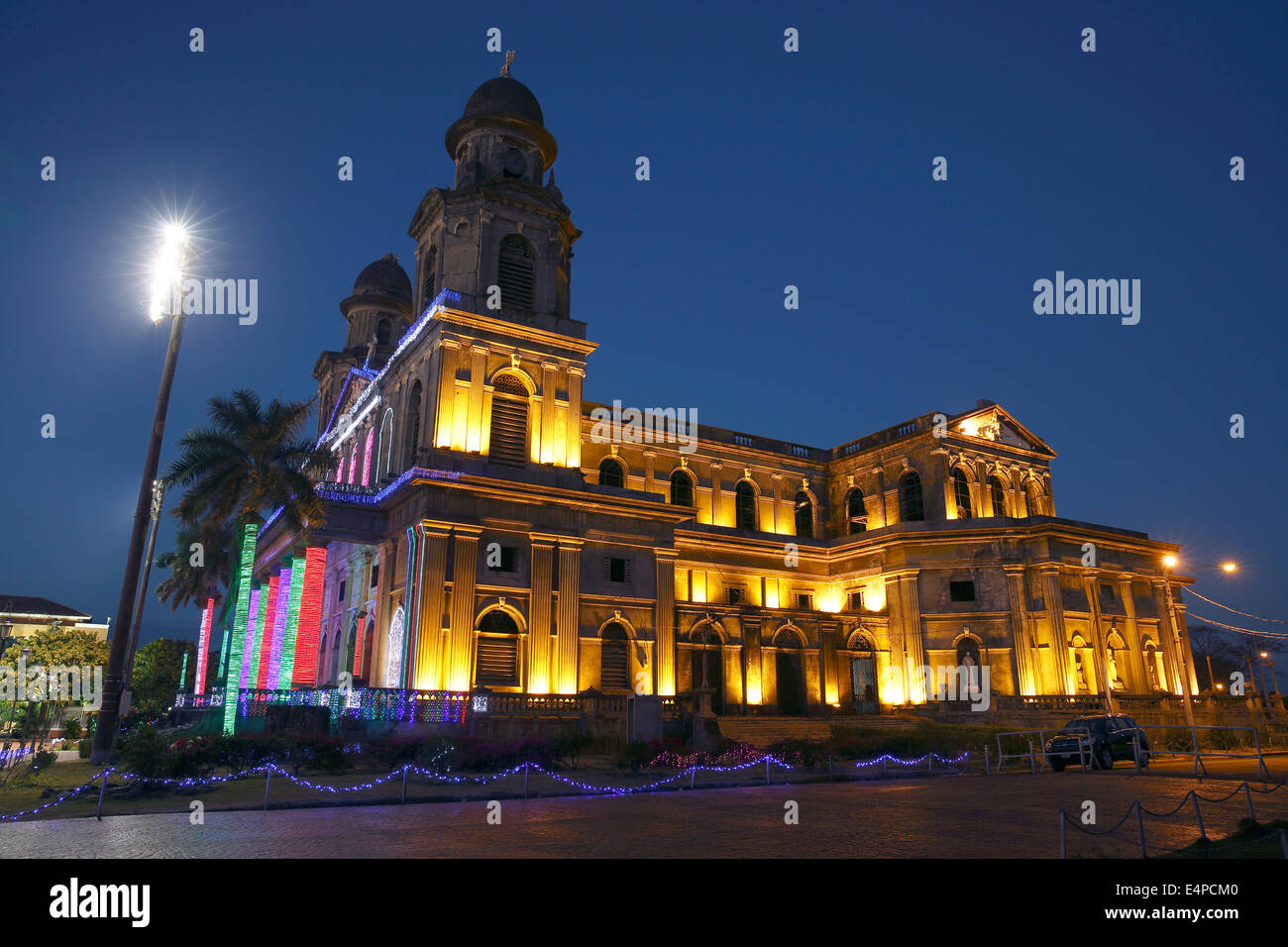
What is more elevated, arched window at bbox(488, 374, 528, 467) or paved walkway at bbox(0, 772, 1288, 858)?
arched window at bbox(488, 374, 528, 467)

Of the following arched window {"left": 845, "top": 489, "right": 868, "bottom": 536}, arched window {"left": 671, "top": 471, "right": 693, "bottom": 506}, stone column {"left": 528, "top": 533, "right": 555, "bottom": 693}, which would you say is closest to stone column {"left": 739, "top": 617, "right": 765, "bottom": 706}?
arched window {"left": 671, "top": 471, "right": 693, "bottom": 506}

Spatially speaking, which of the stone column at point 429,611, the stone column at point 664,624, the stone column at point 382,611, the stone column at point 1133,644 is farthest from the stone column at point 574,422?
the stone column at point 1133,644

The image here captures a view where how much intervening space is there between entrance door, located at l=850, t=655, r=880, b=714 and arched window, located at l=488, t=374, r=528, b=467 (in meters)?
20.6

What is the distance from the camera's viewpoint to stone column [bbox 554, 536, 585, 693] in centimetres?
3022

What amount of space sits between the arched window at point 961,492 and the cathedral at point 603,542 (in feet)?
0.41

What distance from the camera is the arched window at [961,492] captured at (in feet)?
145

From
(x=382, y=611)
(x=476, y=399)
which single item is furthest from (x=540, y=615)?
(x=476, y=399)

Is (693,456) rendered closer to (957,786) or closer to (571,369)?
(571,369)

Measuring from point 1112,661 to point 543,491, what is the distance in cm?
2954

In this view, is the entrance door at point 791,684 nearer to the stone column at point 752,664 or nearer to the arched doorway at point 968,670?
the stone column at point 752,664

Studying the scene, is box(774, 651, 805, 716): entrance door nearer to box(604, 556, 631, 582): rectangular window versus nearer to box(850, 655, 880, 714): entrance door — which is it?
box(850, 655, 880, 714): entrance door

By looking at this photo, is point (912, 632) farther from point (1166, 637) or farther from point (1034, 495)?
point (1034, 495)

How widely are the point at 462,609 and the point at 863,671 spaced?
22401mm

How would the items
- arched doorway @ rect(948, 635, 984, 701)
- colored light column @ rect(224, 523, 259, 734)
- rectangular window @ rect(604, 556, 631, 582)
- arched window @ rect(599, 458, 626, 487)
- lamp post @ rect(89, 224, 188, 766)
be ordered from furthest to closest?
arched window @ rect(599, 458, 626, 487) < arched doorway @ rect(948, 635, 984, 701) < rectangular window @ rect(604, 556, 631, 582) < colored light column @ rect(224, 523, 259, 734) < lamp post @ rect(89, 224, 188, 766)
